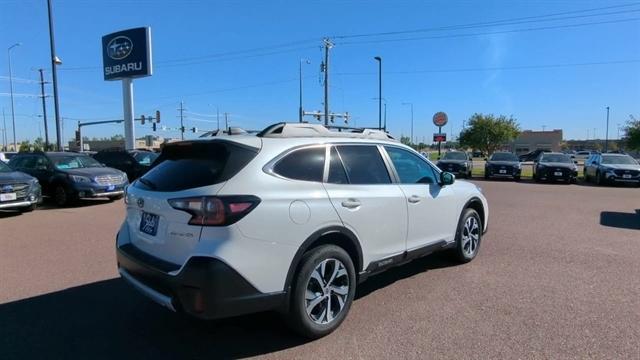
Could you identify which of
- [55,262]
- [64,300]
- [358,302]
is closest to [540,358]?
[358,302]

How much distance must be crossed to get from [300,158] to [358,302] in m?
1.70

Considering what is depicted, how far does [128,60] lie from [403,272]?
25.9 metres

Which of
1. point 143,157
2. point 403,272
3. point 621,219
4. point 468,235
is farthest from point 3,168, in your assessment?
point 621,219

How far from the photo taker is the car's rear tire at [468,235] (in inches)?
230

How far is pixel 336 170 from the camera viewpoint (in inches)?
163

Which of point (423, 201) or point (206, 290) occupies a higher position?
point (423, 201)

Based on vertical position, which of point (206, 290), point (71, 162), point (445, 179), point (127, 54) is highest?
point (127, 54)

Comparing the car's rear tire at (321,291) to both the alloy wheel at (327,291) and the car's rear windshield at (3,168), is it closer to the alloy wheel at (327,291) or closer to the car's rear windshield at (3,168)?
the alloy wheel at (327,291)

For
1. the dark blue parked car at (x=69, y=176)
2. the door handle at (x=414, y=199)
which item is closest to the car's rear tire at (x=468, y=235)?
the door handle at (x=414, y=199)

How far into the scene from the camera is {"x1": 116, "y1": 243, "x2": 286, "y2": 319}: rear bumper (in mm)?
3176

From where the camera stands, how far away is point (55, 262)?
6152 millimetres

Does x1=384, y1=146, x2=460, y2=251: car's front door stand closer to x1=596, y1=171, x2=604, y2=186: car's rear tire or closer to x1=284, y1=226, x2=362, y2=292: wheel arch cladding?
x1=284, y1=226, x2=362, y2=292: wheel arch cladding

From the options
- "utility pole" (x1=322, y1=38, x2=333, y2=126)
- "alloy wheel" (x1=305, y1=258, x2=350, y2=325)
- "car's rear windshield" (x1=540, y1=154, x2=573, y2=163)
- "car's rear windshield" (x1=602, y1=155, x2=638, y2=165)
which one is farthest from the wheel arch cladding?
"utility pole" (x1=322, y1=38, x2=333, y2=126)

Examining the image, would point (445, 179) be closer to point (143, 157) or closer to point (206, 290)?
point (206, 290)
